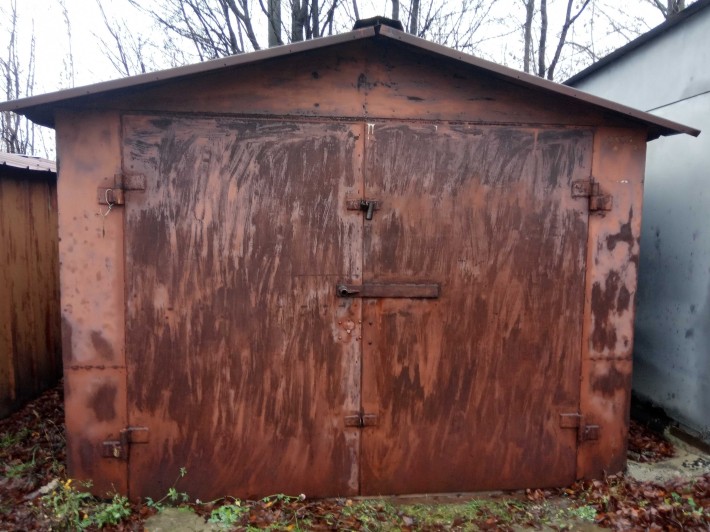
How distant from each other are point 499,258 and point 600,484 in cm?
175

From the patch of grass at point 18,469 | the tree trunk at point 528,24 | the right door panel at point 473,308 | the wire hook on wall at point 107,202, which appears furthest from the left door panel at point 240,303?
the tree trunk at point 528,24

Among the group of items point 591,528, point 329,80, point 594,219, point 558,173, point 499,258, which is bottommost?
point 591,528

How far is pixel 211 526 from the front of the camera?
3203 millimetres

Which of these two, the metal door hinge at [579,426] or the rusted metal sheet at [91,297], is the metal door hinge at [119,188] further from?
the metal door hinge at [579,426]

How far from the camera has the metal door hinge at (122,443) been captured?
3.33m

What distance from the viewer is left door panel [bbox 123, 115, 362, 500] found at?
3.27 m

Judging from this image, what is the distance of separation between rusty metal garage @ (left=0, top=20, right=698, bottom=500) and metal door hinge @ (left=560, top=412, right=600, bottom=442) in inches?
0.4

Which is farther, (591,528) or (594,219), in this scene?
(594,219)

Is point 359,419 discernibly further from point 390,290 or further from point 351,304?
point 390,290

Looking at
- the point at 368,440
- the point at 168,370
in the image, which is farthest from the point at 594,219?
the point at 168,370

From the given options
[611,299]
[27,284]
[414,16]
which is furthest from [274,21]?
[611,299]

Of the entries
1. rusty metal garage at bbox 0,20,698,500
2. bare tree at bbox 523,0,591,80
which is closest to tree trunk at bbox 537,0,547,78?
bare tree at bbox 523,0,591,80

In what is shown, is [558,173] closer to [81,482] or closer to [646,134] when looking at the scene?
[646,134]

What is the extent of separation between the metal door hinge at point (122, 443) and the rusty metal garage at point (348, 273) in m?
0.02
